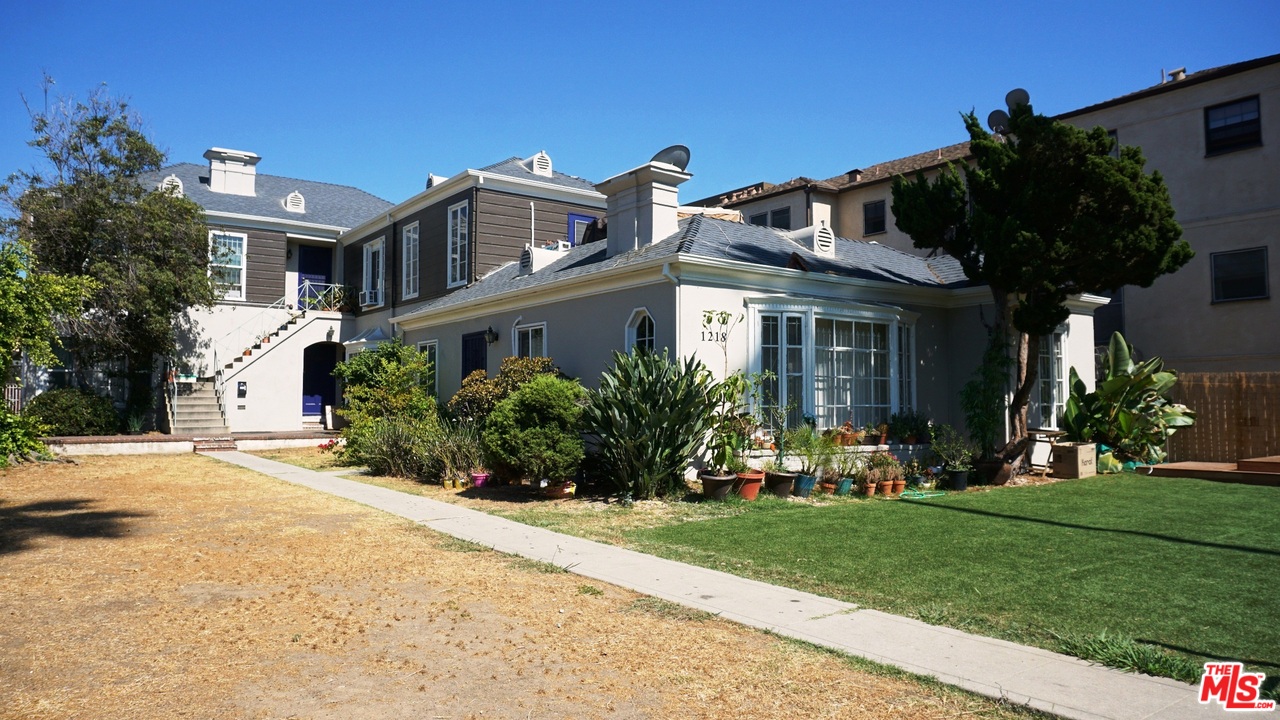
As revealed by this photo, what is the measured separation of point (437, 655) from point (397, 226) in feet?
70.5

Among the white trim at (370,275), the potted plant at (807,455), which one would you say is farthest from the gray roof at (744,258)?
the white trim at (370,275)

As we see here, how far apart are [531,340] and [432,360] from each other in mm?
5099

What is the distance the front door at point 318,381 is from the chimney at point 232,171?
6289mm

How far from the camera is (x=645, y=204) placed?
14.7m

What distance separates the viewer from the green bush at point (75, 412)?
18.8 meters

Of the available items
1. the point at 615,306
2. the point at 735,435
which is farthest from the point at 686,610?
the point at 615,306

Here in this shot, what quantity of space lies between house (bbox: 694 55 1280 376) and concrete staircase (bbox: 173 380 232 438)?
16540mm

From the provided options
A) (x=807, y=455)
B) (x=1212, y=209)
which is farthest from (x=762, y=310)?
(x=1212, y=209)

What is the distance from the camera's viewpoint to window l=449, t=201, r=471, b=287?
21.1 metres

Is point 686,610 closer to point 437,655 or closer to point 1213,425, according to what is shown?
point 437,655

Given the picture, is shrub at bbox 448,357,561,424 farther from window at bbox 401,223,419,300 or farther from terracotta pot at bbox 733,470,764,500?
window at bbox 401,223,419,300

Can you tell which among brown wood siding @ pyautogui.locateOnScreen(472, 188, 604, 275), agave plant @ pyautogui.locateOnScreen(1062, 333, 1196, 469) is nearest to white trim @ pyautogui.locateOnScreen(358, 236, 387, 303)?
brown wood siding @ pyautogui.locateOnScreen(472, 188, 604, 275)

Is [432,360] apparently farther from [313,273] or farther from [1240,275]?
[1240,275]

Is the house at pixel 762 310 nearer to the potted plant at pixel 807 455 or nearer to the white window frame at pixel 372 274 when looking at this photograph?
the potted plant at pixel 807 455
